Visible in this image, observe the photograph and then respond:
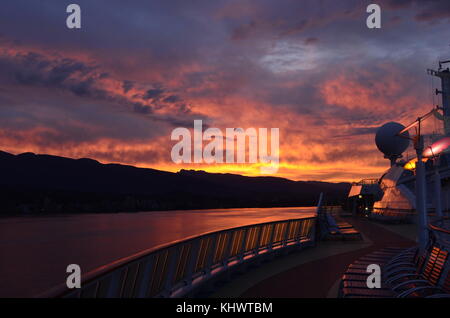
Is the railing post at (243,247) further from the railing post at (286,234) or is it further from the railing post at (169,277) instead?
the railing post at (169,277)

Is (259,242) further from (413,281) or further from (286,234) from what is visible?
(413,281)

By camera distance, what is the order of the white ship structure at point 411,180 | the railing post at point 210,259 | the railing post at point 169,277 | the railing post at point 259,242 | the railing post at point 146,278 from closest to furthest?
the railing post at point 146,278
the railing post at point 169,277
the railing post at point 210,259
the railing post at point 259,242
the white ship structure at point 411,180

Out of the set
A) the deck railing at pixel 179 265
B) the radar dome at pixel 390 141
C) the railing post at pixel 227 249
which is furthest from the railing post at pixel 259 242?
the radar dome at pixel 390 141

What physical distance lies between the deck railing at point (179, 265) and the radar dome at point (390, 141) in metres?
49.6

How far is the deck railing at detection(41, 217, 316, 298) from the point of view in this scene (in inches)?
174

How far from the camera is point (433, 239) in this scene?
24.5 ft

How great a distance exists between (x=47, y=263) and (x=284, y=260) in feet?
159

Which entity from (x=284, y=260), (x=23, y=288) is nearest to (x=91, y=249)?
(x=23, y=288)

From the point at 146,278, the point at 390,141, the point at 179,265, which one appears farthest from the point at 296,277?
the point at 390,141

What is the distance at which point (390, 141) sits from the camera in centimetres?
5981

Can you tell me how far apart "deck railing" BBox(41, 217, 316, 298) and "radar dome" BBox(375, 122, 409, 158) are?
49580 millimetres

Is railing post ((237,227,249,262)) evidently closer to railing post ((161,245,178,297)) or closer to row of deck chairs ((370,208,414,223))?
railing post ((161,245,178,297))

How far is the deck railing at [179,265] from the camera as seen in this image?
4418 millimetres
